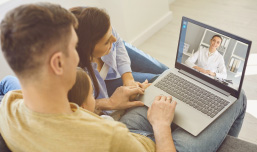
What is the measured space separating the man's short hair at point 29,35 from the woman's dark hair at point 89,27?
1.46 ft

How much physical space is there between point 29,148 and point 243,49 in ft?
2.93

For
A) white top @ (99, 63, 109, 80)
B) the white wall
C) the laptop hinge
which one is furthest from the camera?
the white wall

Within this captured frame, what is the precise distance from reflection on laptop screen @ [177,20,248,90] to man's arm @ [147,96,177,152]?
0.24m

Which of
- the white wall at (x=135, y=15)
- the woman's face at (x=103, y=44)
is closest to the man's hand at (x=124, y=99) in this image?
the woman's face at (x=103, y=44)

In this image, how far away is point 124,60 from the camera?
156cm

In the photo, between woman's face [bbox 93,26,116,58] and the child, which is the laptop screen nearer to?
woman's face [bbox 93,26,116,58]

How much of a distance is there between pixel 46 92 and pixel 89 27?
1.66 feet

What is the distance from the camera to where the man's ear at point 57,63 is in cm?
70

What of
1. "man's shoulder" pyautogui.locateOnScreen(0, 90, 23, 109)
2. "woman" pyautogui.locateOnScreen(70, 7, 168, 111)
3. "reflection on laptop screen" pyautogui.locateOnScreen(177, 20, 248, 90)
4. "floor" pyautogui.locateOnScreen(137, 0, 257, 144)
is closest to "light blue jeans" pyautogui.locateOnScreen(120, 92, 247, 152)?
"reflection on laptop screen" pyautogui.locateOnScreen(177, 20, 248, 90)

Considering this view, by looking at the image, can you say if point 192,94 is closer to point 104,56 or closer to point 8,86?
point 104,56

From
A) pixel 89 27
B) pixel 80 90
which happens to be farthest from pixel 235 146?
pixel 89 27

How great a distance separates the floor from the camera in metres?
2.31

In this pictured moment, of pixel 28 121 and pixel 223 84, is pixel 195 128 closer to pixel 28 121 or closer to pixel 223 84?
pixel 223 84

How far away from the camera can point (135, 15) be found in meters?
2.54
